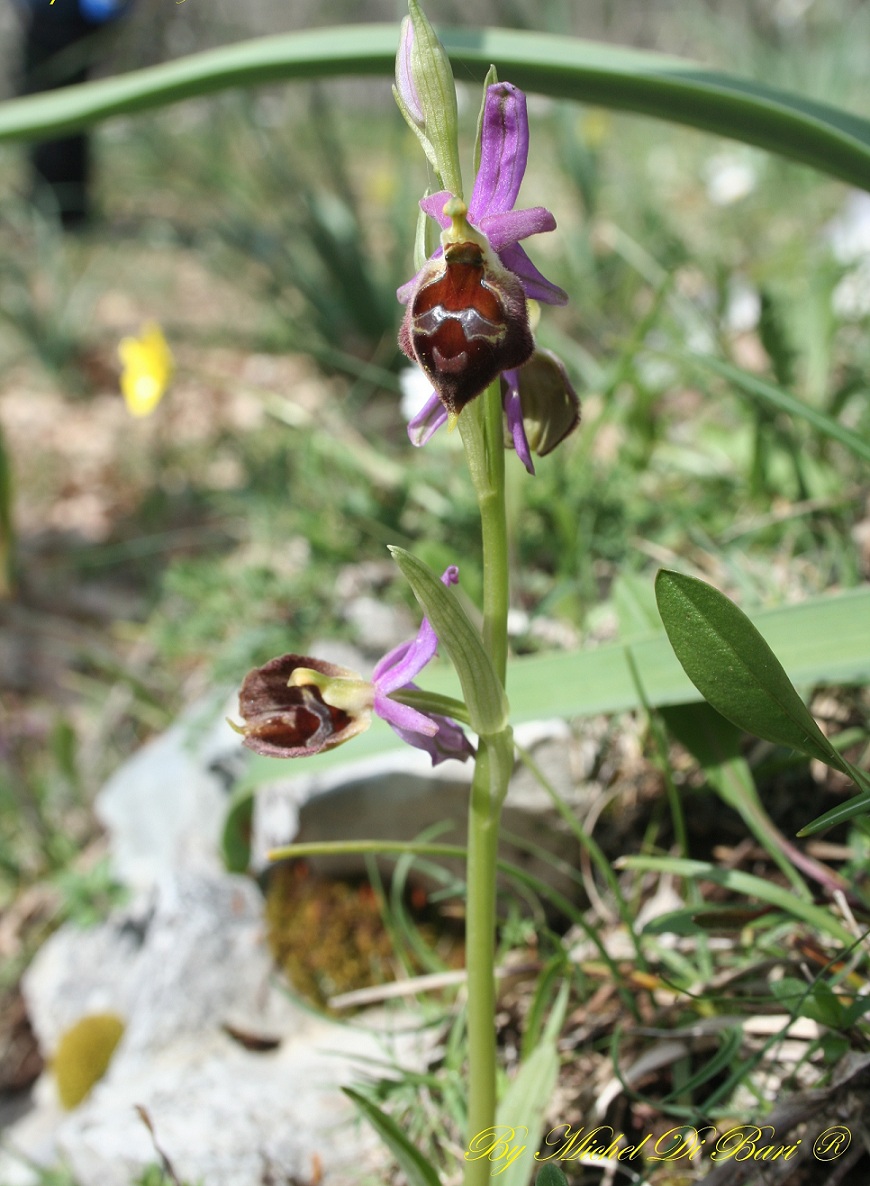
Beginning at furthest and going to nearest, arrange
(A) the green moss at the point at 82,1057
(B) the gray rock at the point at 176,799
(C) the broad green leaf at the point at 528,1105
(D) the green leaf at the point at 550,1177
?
(B) the gray rock at the point at 176,799
(A) the green moss at the point at 82,1057
(C) the broad green leaf at the point at 528,1105
(D) the green leaf at the point at 550,1177

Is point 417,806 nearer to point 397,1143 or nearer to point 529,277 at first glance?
point 397,1143

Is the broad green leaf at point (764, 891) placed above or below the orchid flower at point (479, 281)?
below

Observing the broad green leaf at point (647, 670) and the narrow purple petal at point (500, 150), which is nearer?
the narrow purple petal at point (500, 150)

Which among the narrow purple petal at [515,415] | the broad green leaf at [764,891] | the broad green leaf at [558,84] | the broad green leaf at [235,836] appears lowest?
the broad green leaf at [764,891]

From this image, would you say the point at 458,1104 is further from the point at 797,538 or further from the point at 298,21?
the point at 298,21

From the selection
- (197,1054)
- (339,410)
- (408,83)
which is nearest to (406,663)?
(408,83)

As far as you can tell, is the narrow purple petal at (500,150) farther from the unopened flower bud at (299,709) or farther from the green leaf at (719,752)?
the green leaf at (719,752)

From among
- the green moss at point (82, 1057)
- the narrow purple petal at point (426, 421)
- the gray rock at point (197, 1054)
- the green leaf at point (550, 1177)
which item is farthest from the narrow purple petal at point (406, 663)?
the green moss at point (82, 1057)
